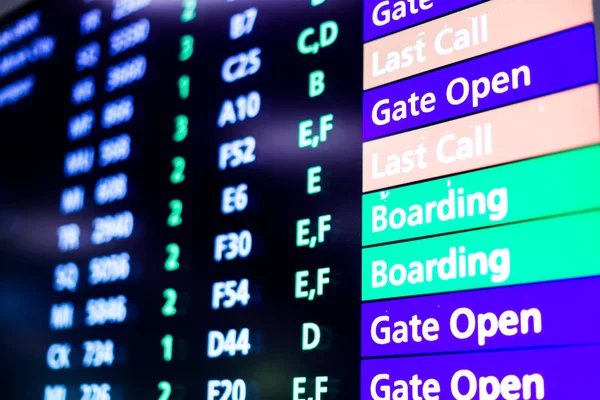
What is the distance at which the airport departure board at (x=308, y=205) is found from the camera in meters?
1.07

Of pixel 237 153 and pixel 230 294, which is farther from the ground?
pixel 237 153

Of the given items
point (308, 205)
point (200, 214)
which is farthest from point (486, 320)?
point (200, 214)

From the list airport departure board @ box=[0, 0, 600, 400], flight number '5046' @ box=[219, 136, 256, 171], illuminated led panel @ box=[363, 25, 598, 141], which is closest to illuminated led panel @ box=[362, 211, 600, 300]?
airport departure board @ box=[0, 0, 600, 400]

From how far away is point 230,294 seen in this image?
1398mm

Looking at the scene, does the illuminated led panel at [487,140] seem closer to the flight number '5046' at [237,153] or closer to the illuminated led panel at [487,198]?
the illuminated led panel at [487,198]

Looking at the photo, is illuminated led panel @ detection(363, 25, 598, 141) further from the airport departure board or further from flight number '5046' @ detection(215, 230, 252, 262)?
flight number '5046' @ detection(215, 230, 252, 262)

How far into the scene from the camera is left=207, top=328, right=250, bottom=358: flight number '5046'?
135 centimetres

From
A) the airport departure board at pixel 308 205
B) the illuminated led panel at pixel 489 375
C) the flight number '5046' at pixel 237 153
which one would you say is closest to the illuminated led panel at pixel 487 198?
the airport departure board at pixel 308 205

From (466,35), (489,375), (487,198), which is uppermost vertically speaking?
(466,35)

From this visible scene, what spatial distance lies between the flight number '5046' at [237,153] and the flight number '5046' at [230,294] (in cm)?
21

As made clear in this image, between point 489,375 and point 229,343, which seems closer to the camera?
point 489,375

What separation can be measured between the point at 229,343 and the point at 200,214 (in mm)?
249

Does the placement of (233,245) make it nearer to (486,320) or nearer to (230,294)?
(230,294)

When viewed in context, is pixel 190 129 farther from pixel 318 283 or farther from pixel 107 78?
pixel 318 283
